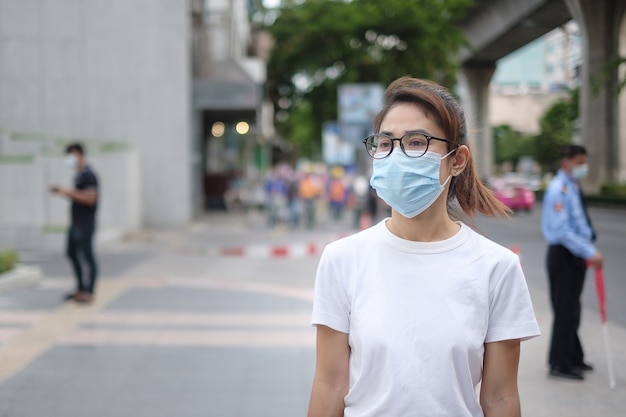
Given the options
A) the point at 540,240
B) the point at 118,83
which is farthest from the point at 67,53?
the point at 540,240

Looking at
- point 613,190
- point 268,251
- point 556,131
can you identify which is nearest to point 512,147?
point 556,131

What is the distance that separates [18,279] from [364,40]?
78.7ft

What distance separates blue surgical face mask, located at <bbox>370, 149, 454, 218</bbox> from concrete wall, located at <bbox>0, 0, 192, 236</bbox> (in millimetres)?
21764

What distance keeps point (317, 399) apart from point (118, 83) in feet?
76.9

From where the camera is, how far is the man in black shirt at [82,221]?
394 inches

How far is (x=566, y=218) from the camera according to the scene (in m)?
6.73

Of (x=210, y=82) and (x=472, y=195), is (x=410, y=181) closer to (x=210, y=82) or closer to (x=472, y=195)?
(x=472, y=195)

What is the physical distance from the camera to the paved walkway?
602 cm

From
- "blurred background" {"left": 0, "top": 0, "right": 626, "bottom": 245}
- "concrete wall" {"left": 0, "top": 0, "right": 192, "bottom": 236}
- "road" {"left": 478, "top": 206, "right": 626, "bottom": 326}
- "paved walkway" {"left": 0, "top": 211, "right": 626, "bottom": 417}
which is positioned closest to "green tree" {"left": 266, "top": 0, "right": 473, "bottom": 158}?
"blurred background" {"left": 0, "top": 0, "right": 626, "bottom": 245}

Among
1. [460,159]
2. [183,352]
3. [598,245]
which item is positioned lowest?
[598,245]

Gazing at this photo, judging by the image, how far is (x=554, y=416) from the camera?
575 centimetres

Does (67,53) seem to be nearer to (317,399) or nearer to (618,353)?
(618,353)

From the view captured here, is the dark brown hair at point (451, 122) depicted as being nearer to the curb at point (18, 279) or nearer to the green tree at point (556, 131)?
the curb at point (18, 279)

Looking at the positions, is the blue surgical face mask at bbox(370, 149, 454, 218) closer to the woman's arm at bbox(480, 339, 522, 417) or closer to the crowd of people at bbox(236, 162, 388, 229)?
the woman's arm at bbox(480, 339, 522, 417)
